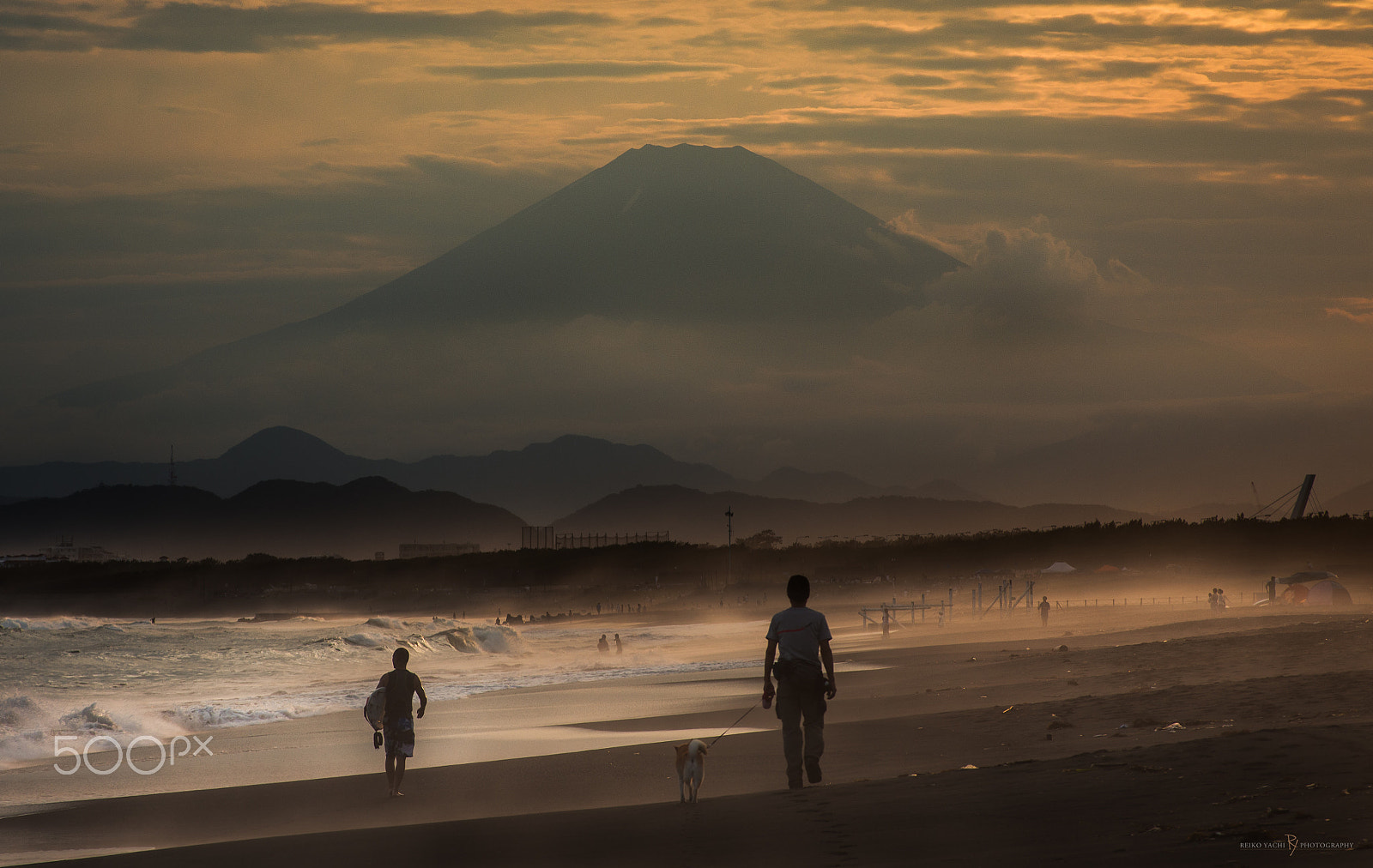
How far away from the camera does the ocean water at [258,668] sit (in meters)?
21.1

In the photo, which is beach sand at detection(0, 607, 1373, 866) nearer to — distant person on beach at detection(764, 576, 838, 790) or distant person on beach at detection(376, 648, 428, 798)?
distant person on beach at detection(376, 648, 428, 798)

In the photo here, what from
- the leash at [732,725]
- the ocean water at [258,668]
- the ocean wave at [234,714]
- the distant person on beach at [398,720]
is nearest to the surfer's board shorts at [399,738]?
the distant person on beach at [398,720]

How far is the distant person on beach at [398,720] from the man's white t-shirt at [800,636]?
391 centimetres

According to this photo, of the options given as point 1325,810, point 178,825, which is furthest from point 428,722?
point 1325,810

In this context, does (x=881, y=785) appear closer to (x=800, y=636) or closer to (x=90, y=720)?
(x=800, y=636)

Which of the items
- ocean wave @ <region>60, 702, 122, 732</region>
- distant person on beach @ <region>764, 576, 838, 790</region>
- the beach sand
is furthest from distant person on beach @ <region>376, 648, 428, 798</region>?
ocean wave @ <region>60, 702, 122, 732</region>

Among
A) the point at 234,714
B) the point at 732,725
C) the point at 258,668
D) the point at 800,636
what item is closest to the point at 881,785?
the point at 800,636

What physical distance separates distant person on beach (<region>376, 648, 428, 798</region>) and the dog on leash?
339cm

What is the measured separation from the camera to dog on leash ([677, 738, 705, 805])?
9750 mm

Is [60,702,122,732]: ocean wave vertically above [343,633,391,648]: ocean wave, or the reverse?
[343,633,391,648]: ocean wave

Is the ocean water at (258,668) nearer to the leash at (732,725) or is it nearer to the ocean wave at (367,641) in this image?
the ocean wave at (367,641)

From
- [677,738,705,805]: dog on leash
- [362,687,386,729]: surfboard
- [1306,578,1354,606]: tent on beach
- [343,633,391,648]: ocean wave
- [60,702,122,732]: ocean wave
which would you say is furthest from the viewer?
[343,633,391,648]: ocean wave

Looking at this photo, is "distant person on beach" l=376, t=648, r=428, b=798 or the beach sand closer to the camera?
the beach sand

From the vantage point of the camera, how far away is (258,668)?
38.1 meters
